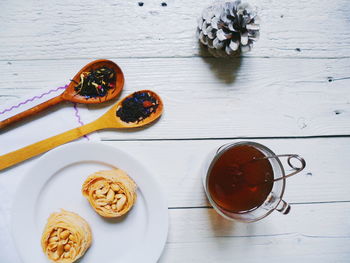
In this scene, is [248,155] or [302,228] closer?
[248,155]

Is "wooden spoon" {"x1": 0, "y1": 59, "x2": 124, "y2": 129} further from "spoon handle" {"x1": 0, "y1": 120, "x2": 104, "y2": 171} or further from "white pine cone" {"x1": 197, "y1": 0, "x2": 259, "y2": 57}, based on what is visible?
"white pine cone" {"x1": 197, "y1": 0, "x2": 259, "y2": 57}

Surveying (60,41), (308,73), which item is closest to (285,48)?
(308,73)

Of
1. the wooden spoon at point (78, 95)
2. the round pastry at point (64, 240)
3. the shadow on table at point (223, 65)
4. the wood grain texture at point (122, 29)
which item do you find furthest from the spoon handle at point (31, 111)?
the shadow on table at point (223, 65)

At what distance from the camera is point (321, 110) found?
34.3 inches

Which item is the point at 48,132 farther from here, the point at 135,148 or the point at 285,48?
the point at 285,48

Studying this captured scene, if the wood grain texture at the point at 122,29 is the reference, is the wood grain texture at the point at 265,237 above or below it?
below

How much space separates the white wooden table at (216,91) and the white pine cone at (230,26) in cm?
7

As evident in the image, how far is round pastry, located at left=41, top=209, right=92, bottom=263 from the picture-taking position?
74 centimetres

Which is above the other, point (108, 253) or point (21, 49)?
point (21, 49)

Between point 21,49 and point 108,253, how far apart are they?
0.51 m

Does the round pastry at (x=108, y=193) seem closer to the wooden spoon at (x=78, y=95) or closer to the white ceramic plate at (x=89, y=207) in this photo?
the white ceramic plate at (x=89, y=207)

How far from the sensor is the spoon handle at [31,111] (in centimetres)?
78

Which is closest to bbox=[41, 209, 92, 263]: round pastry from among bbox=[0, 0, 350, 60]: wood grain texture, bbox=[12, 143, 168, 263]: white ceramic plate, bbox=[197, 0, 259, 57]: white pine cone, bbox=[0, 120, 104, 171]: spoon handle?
bbox=[12, 143, 168, 263]: white ceramic plate

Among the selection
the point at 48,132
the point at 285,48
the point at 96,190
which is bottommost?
the point at 96,190
